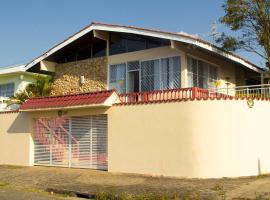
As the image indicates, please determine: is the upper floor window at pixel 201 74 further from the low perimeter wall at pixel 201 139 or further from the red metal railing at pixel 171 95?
the low perimeter wall at pixel 201 139

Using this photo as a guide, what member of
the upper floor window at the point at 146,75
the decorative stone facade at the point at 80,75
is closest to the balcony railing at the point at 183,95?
the upper floor window at the point at 146,75

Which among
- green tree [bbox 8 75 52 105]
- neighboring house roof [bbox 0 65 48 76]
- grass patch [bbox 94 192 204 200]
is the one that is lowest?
grass patch [bbox 94 192 204 200]

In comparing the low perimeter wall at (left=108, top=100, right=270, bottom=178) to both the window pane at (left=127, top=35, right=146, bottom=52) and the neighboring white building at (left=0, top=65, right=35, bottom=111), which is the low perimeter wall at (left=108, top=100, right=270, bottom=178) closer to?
the window pane at (left=127, top=35, right=146, bottom=52)

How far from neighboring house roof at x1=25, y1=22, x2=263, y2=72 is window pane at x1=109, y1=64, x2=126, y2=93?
1.94 m

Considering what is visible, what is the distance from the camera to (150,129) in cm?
1526

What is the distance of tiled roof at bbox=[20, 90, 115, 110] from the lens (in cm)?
1634

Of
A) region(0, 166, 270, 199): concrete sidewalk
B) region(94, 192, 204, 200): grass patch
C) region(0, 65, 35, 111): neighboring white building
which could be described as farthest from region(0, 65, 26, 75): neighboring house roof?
region(94, 192, 204, 200): grass patch

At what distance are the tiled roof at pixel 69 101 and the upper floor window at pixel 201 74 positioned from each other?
12.9 ft

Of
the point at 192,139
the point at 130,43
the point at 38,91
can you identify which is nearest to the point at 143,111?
the point at 192,139

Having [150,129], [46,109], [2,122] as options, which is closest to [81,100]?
[46,109]

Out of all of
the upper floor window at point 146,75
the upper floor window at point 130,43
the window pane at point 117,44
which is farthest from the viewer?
the window pane at point 117,44

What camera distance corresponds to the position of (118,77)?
19.9 metres

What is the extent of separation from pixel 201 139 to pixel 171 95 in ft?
6.98

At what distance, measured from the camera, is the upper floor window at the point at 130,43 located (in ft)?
61.3
